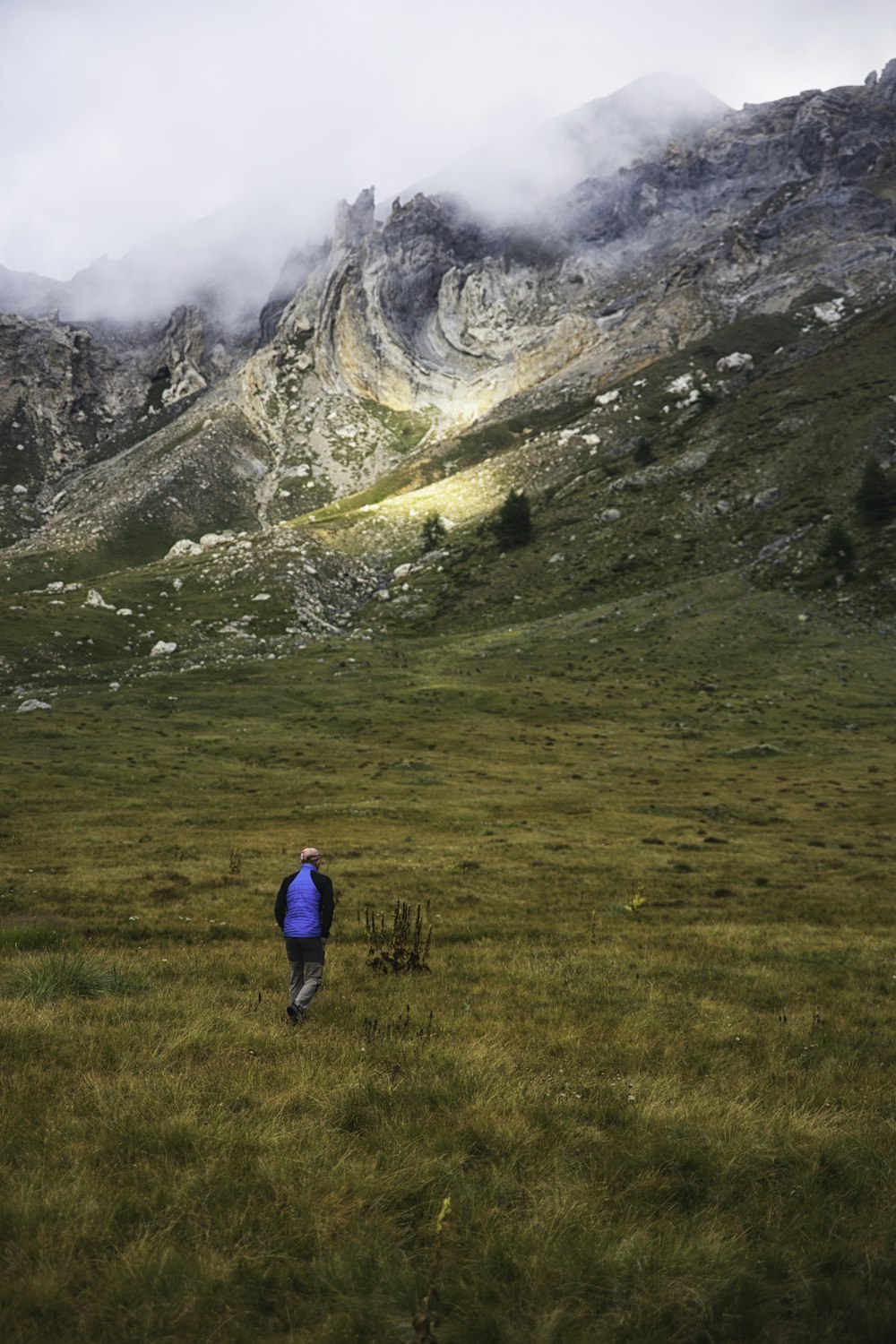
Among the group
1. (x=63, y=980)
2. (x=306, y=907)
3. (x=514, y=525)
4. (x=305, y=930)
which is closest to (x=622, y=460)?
(x=514, y=525)

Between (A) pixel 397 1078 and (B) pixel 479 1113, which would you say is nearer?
(B) pixel 479 1113

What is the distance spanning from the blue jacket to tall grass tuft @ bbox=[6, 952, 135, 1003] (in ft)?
8.11

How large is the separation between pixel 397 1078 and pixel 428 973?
5846 mm

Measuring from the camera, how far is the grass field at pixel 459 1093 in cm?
430

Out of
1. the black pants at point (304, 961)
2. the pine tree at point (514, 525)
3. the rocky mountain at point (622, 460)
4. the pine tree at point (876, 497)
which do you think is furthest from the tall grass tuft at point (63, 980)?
the pine tree at point (514, 525)

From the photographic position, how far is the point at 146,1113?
19.4ft

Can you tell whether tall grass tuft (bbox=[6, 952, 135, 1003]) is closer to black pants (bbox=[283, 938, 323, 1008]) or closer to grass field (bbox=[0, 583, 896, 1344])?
grass field (bbox=[0, 583, 896, 1344])

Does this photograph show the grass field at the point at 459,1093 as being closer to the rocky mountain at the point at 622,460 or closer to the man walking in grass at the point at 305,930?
the man walking in grass at the point at 305,930

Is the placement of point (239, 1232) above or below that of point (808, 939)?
above

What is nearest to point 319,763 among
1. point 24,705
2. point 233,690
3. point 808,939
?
point 233,690

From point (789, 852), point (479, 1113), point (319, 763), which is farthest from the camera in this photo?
point (319, 763)

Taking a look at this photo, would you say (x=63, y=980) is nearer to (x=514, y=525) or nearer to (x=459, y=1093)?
(x=459, y=1093)

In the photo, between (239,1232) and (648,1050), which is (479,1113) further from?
(648,1050)

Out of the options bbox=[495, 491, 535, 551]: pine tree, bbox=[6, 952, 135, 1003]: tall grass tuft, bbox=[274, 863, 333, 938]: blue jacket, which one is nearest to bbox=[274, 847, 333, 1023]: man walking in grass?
bbox=[274, 863, 333, 938]: blue jacket
